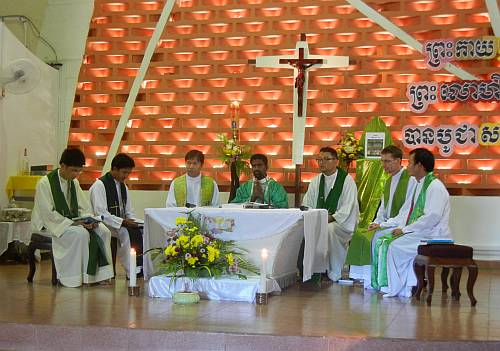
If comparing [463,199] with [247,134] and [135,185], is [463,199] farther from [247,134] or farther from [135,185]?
[135,185]

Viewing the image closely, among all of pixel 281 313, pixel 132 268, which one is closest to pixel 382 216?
pixel 281 313

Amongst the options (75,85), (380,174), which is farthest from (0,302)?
(75,85)

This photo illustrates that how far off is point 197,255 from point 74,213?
2028 mm

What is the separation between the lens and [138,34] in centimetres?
1313

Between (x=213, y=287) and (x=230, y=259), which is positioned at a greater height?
(x=230, y=259)

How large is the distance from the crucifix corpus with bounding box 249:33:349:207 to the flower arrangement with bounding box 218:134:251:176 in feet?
2.28

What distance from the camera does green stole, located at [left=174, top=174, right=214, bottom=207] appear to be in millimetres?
10195

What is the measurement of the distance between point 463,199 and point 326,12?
10.5 ft

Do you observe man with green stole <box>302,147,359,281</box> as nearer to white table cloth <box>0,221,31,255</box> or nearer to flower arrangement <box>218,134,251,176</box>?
flower arrangement <box>218,134,251,176</box>

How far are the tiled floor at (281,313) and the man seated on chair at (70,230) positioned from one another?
0.24m

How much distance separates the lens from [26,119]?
12133mm

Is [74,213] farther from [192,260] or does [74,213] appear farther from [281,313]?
[281,313]

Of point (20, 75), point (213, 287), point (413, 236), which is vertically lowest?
point (213, 287)

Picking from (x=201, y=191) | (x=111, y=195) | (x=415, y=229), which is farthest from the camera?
(x=201, y=191)
